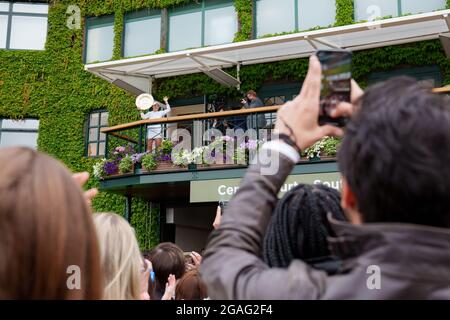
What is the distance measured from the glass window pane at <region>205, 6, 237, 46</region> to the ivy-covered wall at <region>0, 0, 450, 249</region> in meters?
0.34

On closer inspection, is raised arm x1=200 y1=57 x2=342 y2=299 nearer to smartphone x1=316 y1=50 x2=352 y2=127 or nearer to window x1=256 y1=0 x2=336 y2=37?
smartphone x1=316 y1=50 x2=352 y2=127

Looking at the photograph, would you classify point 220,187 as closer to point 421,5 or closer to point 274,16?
point 274,16

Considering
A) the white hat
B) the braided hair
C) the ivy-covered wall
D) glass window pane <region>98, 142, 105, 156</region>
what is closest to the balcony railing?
the white hat

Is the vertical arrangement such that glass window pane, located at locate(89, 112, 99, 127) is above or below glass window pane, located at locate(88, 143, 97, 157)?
above

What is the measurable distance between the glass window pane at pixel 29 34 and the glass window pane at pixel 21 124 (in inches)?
91.7

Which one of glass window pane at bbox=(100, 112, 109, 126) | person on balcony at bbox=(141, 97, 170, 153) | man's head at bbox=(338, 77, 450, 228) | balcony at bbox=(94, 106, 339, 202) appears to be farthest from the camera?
glass window pane at bbox=(100, 112, 109, 126)

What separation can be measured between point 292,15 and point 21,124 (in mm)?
8755

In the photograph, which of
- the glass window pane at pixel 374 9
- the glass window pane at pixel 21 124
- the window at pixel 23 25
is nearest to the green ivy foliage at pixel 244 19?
the glass window pane at pixel 374 9

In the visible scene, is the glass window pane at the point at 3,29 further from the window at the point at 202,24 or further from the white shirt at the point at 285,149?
the white shirt at the point at 285,149

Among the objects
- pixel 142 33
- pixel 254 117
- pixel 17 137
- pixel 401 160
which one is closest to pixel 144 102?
pixel 254 117

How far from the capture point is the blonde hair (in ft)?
7.89

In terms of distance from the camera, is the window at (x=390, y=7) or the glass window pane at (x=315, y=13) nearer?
the window at (x=390, y=7)

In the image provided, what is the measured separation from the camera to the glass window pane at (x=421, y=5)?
12.5 meters

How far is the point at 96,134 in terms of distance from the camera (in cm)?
1611
